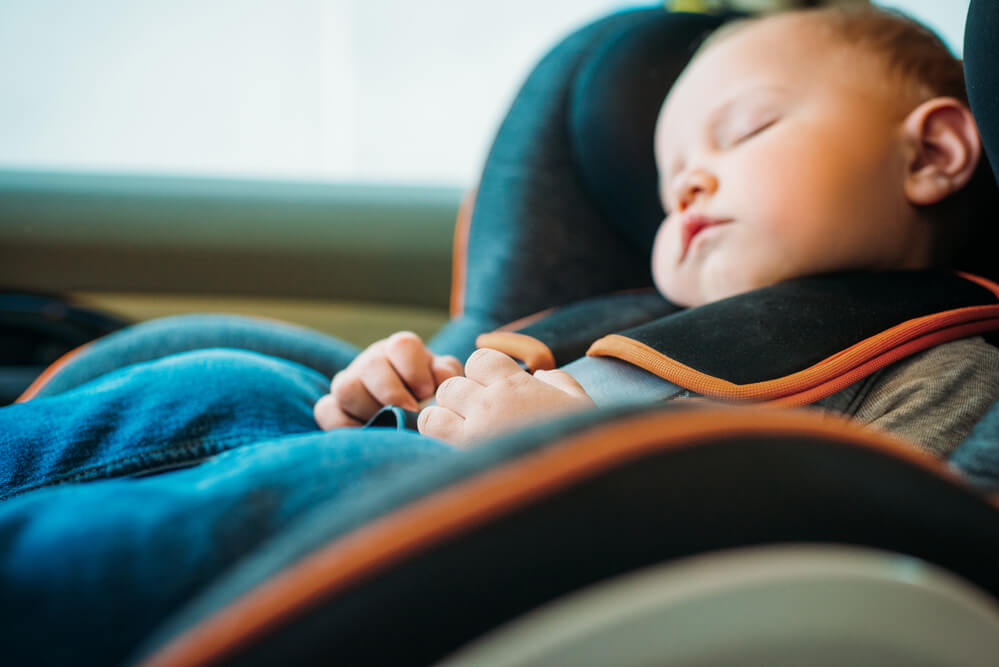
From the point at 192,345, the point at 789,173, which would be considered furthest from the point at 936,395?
the point at 192,345

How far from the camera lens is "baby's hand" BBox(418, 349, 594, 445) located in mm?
407

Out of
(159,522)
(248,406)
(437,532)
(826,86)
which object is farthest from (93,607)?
(826,86)

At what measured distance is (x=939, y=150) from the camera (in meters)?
0.64

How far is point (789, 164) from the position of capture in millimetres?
607

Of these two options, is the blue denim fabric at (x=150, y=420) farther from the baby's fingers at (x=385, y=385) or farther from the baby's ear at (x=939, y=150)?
the baby's ear at (x=939, y=150)

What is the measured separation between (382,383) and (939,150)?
53 centimetres

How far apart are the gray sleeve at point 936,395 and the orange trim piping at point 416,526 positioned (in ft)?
0.99

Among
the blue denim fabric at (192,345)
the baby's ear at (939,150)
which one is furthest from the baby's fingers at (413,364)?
the baby's ear at (939,150)

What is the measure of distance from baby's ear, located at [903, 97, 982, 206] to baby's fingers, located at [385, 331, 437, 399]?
45 cm

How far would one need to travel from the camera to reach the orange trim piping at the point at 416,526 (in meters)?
0.23

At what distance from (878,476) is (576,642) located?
0.13m

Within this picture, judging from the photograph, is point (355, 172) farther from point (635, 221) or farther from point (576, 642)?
point (576, 642)

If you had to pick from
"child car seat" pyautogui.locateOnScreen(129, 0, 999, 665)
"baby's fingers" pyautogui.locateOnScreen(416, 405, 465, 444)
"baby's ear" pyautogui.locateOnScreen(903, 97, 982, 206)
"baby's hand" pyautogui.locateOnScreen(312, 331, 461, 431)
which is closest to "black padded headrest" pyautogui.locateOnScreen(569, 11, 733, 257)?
"baby's ear" pyautogui.locateOnScreen(903, 97, 982, 206)

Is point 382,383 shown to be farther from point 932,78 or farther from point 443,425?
point 932,78
